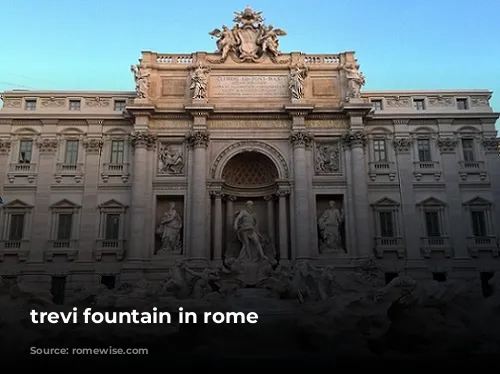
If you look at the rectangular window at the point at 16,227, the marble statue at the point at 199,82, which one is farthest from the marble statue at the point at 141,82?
the rectangular window at the point at 16,227

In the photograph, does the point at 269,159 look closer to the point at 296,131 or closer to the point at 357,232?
the point at 296,131

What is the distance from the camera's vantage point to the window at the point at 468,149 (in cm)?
2736

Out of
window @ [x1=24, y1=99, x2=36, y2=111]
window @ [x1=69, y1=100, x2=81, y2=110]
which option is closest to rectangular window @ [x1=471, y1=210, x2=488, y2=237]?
window @ [x1=69, y1=100, x2=81, y2=110]

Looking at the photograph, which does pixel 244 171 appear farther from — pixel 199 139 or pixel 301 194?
pixel 301 194

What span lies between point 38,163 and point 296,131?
1464 centimetres

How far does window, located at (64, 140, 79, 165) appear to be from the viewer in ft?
87.9

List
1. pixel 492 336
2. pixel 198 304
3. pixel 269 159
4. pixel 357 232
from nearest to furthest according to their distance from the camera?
pixel 492 336
pixel 198 304
pixel 357 232
pixel 269 159

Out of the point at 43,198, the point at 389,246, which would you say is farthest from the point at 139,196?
the point at 389,246

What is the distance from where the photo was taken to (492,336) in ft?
45.2

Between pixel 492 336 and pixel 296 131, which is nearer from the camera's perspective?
pixel 492 336

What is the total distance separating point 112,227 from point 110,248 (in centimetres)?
124

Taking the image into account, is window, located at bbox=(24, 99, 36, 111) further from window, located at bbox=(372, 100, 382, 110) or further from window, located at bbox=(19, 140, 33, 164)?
window, located at bbox=(372, 100, 382, 110)

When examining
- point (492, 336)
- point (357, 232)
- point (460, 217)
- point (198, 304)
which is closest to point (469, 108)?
point (460, 217)

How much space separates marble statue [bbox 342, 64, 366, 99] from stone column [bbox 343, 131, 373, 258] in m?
2.27
